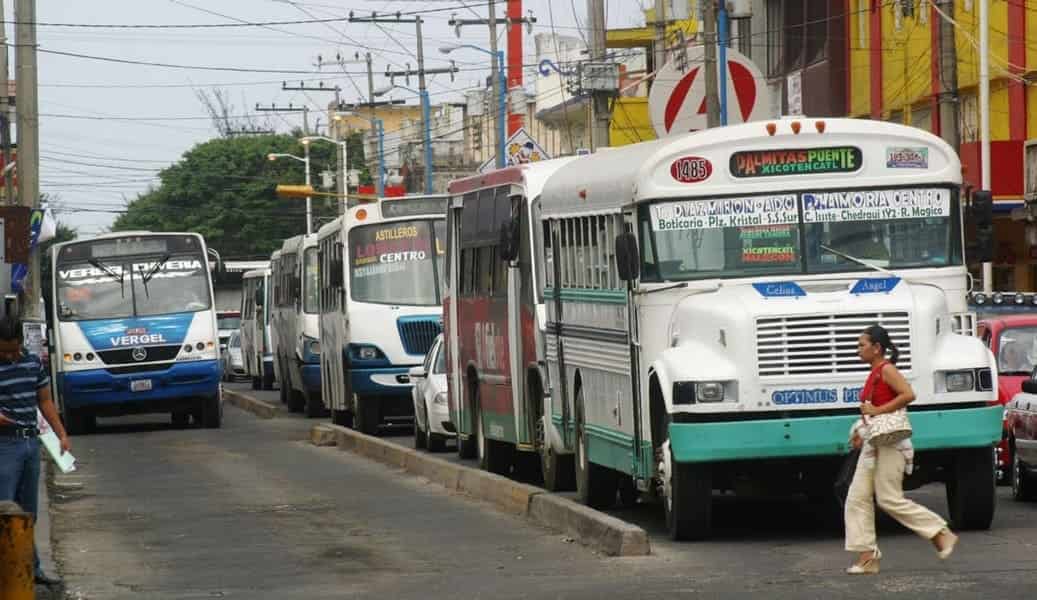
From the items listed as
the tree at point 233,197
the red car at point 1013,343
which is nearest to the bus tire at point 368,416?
the red car at point 1013,343

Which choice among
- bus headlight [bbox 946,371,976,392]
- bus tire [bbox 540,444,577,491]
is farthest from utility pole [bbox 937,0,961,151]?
bus headlight [bbox 946,371,976,392]

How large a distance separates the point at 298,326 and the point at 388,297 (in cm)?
874

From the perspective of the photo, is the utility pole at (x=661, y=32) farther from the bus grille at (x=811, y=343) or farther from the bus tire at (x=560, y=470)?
the bus grille at (x=811, y=343)

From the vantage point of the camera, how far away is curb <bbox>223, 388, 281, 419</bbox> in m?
39.9

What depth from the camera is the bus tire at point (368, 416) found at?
102 feet

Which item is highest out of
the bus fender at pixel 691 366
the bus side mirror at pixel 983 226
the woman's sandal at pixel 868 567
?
the bus side mirror at pixel 983 226

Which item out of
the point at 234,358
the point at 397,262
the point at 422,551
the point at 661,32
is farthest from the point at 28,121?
the point at 234,358

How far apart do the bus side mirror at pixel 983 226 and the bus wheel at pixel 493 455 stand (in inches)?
286

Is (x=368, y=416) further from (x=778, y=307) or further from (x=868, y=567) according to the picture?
(x=868, y=567)

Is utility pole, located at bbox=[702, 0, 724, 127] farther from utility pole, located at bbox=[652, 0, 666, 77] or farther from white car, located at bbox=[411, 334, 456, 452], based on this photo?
utility pole, located at bbox=[652, 0, 666, 77]

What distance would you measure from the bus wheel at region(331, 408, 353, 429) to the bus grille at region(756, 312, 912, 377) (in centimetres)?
2075

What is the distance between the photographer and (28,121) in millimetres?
32344

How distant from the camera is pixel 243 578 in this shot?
13.4m

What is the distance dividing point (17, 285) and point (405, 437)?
22.4 ft
